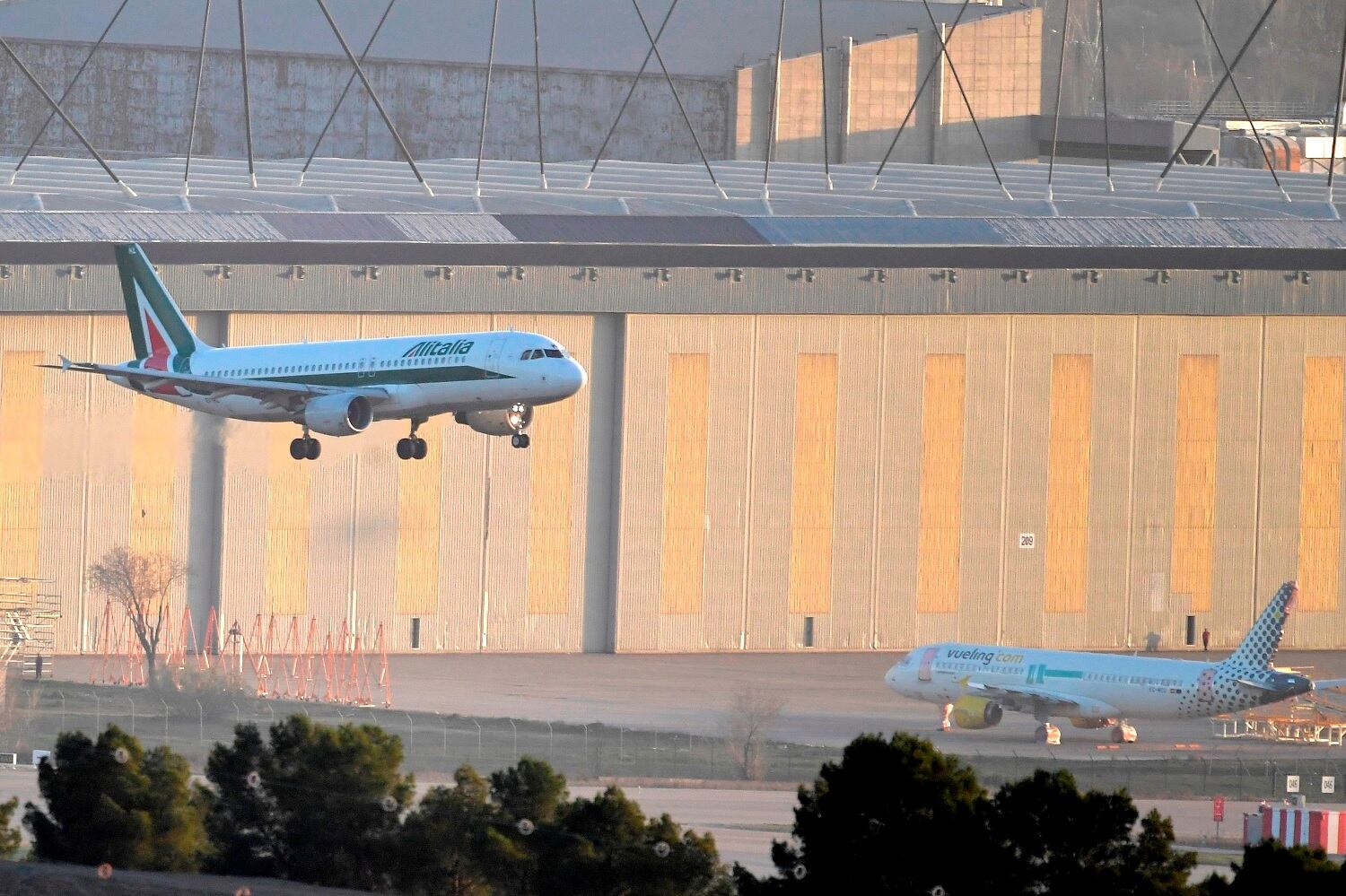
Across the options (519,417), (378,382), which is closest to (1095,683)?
(519,417)

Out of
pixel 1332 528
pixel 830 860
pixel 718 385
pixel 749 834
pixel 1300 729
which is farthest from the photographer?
pixel 1332 528

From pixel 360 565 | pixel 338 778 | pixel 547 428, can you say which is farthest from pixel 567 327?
A: pixel 338 778

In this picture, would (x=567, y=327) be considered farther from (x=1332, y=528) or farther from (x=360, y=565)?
(x=1332, y=528)

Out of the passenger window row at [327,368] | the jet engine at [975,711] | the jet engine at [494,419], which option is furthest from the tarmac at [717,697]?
the jet engine at [494,419]

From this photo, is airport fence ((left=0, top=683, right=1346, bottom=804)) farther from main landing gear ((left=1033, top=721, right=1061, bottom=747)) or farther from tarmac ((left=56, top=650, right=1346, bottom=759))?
main landing gear ((left=1033, top=721, right=1061, bottom=747))

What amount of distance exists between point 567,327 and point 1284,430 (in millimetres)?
39094

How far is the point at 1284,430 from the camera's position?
136 m

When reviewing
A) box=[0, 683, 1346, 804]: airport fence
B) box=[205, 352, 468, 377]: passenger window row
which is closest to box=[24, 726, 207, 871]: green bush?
box=[205, 352, 468, 377]: passenger window row

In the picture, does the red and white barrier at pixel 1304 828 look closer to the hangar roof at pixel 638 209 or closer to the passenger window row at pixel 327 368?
the passenger window row at pixel 327 368

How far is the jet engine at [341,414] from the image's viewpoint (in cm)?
8400

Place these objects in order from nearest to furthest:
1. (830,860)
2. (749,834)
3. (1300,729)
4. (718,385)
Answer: (830,860) < (749,834) < (1300,729) < (718,385)

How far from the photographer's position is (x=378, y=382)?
278ft

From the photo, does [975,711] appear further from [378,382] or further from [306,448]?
[378,382]

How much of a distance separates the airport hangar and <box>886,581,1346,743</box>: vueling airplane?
13325 mm
